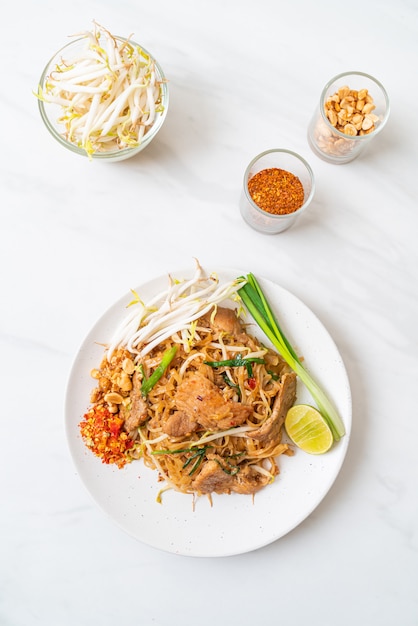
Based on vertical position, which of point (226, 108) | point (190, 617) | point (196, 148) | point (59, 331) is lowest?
point (190, 617)

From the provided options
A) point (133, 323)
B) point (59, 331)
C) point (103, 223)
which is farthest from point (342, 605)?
point (103, 223)

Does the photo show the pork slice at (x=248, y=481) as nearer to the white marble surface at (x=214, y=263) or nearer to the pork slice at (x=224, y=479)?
the pork slice at (x=224, y=479)

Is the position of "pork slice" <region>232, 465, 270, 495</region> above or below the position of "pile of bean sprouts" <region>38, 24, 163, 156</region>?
below

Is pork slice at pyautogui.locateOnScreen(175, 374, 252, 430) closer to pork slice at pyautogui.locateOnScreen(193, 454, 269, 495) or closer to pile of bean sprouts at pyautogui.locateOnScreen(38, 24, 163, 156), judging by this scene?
pork slice at pyautogui.locateOnScreen(193, 454, 269, 495)

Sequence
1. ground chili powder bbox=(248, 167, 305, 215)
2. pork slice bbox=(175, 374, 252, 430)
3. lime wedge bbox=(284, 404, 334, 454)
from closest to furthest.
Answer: pork slice bbox=(175, 374, 252, 430) → lime wedge bbox=(284, 404, 334, 454) → ground chili powder bbox=(248, 167, 305, 215)

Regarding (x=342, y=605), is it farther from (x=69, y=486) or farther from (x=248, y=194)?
(x=248, y=194)

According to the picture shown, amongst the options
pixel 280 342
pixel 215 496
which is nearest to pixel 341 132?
pixel 280 342

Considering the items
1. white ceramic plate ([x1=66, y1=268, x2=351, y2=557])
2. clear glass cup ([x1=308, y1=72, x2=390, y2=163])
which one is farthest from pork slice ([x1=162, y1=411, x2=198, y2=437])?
clear glass cup ([x1=308, y1=72, x2=390, y2=163])

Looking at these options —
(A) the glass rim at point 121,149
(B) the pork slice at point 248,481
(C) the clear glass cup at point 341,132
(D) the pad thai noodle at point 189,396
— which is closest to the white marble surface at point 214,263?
(C) the clear glass cup at point 341,132
